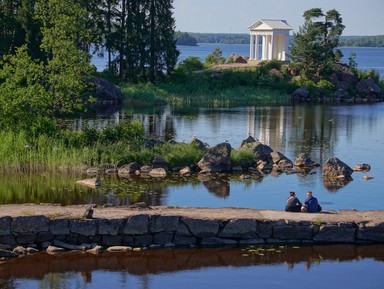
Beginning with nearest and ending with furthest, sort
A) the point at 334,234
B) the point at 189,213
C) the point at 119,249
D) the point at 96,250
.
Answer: the point at 96,250
the point at 119,249
the point at 334,234
the point at 189,213

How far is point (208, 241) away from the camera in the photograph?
27.2 metres

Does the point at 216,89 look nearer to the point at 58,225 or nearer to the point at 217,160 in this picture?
the point at 217,160

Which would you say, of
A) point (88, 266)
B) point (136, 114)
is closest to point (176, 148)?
point (88, 266)

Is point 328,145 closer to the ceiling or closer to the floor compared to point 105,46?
closer to the floor

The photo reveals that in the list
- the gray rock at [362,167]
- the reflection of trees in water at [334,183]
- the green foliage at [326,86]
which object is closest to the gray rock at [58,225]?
the reflection of trees in water at [334,183]

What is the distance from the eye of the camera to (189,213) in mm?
27844

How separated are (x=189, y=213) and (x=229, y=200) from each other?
658cm

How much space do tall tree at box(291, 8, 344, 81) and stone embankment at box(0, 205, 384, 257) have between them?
61.0 m

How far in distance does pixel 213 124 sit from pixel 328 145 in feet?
37.0

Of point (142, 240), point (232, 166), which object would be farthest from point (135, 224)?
point (232, 166)

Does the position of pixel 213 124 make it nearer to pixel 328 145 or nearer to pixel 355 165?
pixel 328 145

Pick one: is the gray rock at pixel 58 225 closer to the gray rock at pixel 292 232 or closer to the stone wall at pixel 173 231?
the stone wall at pixel 173 231

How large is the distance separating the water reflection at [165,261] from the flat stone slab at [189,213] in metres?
1.10

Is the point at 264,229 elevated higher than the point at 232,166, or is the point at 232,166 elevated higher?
the point at 232,166
